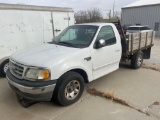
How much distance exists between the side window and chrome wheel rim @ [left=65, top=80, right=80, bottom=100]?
1.45 meters

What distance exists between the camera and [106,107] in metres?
3.84

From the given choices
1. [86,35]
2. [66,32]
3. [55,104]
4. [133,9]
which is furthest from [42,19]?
[133,9]

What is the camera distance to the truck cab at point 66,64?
132 inches

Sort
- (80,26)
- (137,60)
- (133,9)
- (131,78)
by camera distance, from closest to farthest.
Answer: (80,26)
(131,78)
(137,60)
(133,9)

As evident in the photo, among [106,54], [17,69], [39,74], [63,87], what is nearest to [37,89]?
[39,74]

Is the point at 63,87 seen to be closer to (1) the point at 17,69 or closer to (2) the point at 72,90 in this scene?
(2) the point at 72,90

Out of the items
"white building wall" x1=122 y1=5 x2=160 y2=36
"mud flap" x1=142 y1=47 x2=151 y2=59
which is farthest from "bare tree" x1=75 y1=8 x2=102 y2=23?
"mud flap" x1=142 y1=47 x2=151 y2=59

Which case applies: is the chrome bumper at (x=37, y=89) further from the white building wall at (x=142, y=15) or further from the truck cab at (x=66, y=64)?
the white building wall at (x=142, y=15)

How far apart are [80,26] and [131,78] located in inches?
97.9

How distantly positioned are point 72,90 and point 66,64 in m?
0.72

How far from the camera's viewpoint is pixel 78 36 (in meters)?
4.71

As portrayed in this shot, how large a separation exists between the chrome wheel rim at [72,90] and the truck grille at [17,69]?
105 centimetres

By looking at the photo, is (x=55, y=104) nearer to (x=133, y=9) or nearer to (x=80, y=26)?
(x=80, y=26)

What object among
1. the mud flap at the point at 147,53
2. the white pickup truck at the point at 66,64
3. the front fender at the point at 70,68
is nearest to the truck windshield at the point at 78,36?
the white pickup truck at the point at 66,64
